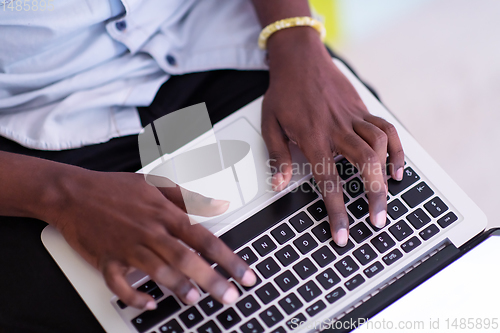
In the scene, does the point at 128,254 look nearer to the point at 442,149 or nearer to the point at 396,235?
the point at 396,235

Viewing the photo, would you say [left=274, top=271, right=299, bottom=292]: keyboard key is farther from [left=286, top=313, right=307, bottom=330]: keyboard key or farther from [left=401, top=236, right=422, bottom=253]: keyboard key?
[left=401, top=236, right=422, bottom=253]: keyboard key

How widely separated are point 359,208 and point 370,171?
54 mm

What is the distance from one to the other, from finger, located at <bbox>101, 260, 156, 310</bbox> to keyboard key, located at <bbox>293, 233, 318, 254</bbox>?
187mm

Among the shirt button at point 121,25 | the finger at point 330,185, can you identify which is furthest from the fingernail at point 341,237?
the shirt button at point 121,25

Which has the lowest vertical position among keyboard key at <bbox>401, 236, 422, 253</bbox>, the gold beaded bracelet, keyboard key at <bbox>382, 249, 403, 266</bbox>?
keyboard key at <bbox>382, 249, 403, 266</bbox>

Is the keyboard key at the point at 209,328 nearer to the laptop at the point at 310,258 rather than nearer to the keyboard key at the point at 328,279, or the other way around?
the laptop at the point at 310,258

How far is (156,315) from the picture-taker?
1.57 feet

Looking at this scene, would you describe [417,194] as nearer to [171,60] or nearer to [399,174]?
[399,174]

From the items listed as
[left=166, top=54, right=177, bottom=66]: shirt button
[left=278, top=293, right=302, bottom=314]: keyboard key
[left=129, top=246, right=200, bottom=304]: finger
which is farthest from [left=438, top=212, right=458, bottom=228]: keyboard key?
[left=166, top=54, right=177, bottom=66]: shirt button

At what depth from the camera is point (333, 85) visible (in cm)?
63

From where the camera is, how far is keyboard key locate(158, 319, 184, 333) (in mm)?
471

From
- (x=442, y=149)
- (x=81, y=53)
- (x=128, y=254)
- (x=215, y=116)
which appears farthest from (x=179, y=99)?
(x=442, y=149)

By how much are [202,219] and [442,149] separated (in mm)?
868

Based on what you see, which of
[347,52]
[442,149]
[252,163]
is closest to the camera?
[252,163]
